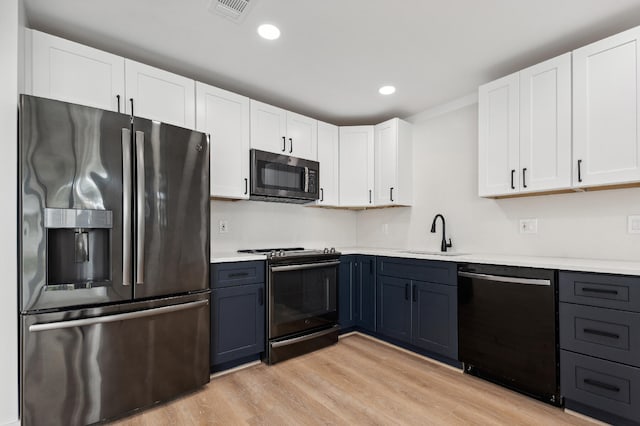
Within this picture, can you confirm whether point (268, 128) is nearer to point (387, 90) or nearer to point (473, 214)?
point (387, 90)

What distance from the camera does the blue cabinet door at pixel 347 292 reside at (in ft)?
10.9

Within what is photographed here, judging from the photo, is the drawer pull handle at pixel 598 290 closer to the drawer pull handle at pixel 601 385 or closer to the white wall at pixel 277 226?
the drawer pull handle at pixel 601 385

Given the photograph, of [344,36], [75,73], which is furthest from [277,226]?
[75,73]

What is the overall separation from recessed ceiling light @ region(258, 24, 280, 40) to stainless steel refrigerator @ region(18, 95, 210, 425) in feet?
2.69

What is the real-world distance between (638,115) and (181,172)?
289cm

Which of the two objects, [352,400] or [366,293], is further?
[366,293]

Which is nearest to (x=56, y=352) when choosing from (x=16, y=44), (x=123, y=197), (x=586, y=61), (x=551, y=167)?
(x=123, y=197)

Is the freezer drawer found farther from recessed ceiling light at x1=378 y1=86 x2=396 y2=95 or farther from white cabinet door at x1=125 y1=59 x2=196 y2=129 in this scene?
recessed ceiling light at x1=378 y1=86 x2=396 y2=95

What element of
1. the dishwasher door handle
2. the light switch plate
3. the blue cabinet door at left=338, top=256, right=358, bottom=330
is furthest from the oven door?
the light switch plate

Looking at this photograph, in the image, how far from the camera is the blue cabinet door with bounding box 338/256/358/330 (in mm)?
3309

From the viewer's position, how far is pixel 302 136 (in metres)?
3.35

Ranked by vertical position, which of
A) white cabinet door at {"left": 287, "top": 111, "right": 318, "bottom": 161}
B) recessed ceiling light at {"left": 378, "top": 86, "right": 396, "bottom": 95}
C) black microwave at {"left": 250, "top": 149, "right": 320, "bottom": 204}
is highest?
recessed ceiling light at {"left": 378, "top": 86, "right": 396, "bottom": 95}

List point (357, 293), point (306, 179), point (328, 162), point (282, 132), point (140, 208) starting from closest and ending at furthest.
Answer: point (140, 208) → point (282, 132) → point (306, 179) → point (357, 293) → point (328, 162)
